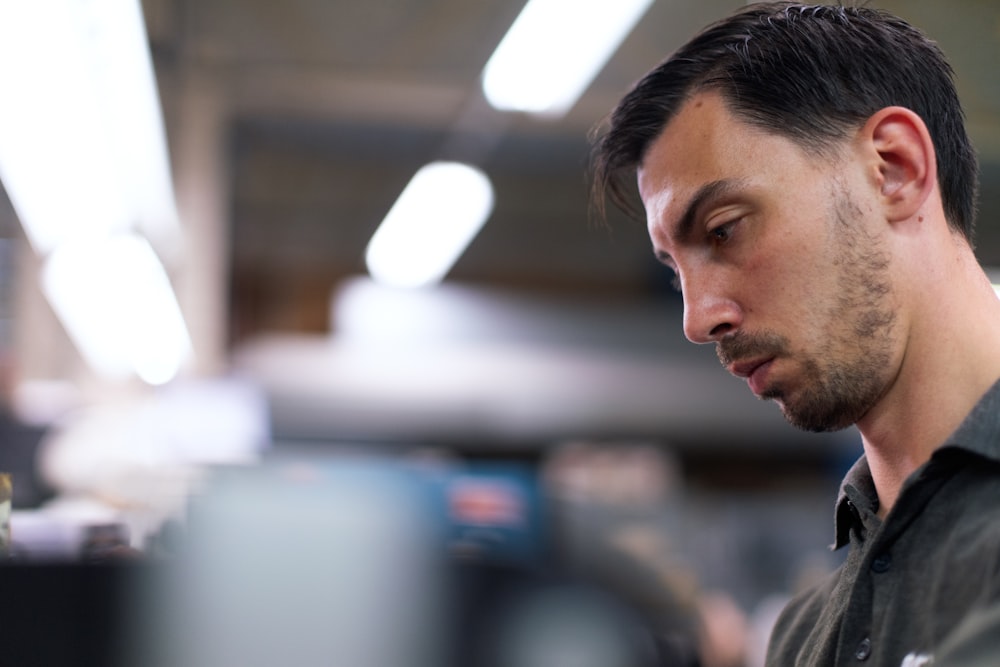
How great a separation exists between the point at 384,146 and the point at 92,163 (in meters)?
2.56

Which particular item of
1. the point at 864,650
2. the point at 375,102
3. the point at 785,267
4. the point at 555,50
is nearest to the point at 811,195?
the point at 785,267

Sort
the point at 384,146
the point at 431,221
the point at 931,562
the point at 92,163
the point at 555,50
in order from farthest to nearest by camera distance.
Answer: the point at 384,146
the point at 431,221
the point at 555,50
the point at 92,163
the point at 931,562

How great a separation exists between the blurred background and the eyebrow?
1.04 feet

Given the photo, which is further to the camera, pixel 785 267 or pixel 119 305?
pixel 119 305

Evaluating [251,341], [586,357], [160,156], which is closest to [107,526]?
[160,156]

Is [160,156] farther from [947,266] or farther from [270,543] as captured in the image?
[947,266]

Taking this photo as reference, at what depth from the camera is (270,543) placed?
0.97 metres

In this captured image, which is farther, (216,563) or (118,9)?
(118,9)

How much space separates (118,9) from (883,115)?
4.95 ft

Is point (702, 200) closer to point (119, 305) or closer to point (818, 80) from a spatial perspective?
point (818, 80)

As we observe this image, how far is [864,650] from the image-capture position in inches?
34.0

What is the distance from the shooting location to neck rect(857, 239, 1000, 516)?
90cm

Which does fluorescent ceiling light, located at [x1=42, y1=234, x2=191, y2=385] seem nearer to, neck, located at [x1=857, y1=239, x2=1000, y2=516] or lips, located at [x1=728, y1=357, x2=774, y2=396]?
lips, located at [x1=728, y1=357, x2=774, y2=396]

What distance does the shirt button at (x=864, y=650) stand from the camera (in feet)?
2.82
